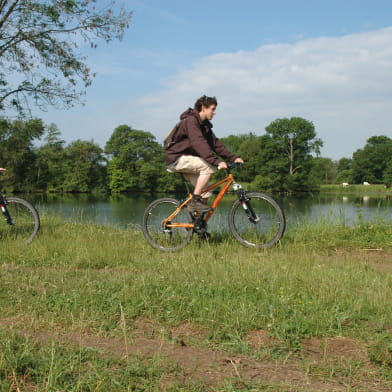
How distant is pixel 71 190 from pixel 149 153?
Answer: 14903 mm

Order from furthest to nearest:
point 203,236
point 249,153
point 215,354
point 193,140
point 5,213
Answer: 1. point 249,153
2. point 5,213
3. point 203,236
4. point 193,140
5. point 215,354

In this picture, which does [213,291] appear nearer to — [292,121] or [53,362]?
[53,362]

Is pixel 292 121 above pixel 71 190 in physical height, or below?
above

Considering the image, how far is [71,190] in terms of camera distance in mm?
65250

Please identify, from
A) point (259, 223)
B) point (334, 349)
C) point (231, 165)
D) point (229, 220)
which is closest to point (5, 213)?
point (229, 220)

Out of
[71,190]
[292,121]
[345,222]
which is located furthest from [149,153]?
[345,222]

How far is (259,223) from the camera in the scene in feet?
17.7

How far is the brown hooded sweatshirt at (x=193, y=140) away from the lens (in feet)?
16.9

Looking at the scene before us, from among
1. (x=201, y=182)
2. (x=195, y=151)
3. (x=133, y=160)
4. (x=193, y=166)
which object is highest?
(x=133, y=160)

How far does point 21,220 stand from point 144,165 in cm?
6137

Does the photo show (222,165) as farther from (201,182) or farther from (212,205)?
(212,205)

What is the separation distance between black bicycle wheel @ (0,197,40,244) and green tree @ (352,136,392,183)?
7333 centimetres

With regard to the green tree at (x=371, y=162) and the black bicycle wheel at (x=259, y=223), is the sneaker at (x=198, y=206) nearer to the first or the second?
the black bicycle wheel at (x=259, y=223)

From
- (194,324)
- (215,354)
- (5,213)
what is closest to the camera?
(215,354)
